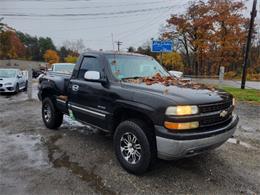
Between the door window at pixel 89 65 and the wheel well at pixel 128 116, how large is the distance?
39.6 inches

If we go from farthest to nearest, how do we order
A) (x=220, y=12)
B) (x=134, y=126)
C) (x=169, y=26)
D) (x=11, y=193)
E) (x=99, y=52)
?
(x=169, y=26)
(x=220, y=12)
(x=99, y=52)
(x=134, y=126)
(x=11, y=193)

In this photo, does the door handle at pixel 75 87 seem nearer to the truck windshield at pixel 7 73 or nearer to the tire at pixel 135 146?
the tire at pixel 135 146

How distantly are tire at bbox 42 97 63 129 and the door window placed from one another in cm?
150

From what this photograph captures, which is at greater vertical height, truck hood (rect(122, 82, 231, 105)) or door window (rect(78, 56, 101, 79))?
door window (rect(78, 56, 101, 79))

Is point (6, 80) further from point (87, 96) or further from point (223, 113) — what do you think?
point (223, 113)

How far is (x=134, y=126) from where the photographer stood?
385 centimetres

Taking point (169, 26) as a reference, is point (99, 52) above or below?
below

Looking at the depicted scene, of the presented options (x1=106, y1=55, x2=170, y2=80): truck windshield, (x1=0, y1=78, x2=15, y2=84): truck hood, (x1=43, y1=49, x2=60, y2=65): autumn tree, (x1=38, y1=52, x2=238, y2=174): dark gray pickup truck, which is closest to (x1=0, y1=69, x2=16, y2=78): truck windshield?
(x1=0, y1=78, x2=15, y2=84): truck hood

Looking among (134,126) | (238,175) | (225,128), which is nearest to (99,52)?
(134,126)

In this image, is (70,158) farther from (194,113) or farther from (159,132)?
(194,113)

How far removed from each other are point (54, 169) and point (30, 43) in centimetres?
9479

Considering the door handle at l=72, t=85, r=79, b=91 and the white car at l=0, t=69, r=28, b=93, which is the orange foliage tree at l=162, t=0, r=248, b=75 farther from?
the door handle at l=72, t=85, r=79, b=91

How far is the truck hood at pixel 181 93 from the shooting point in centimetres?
352

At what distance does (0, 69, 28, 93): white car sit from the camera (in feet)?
44.1
